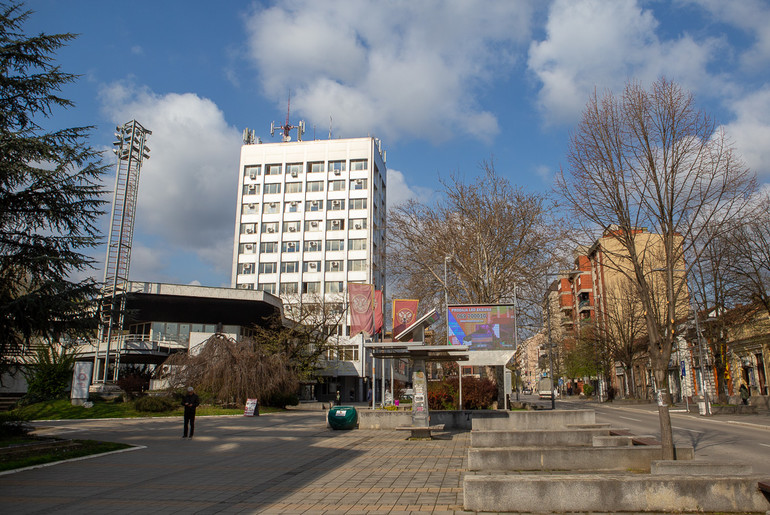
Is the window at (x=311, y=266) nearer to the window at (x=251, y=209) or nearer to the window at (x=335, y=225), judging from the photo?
the window at (x=335, y=225)

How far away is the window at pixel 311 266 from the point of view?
252 feet

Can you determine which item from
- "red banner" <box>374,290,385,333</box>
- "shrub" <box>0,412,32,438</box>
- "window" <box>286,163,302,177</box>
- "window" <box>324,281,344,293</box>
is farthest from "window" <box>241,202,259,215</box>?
"shrub" <box>0,412,32,438</box>

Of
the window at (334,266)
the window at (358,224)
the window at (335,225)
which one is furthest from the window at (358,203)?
the window at (334,266)

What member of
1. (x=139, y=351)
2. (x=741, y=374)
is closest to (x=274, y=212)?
(x=139, y=351)

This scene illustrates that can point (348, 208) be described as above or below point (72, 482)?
above

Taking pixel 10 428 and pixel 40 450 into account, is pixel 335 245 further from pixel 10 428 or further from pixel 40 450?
pixel 40 450

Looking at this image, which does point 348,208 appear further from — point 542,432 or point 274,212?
point 542,432

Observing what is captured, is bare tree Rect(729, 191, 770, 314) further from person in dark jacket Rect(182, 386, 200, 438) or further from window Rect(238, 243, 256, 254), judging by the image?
window Rect(238, 243, 256, 254)

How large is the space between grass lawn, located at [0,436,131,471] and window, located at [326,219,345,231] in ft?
206

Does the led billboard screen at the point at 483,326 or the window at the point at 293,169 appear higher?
the window at the point at 293,169

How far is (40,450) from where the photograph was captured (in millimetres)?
12891

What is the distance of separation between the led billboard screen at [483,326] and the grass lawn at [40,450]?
12.4 metres

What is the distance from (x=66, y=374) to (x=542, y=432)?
2905 centimetres

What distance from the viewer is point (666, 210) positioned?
1049 cm
